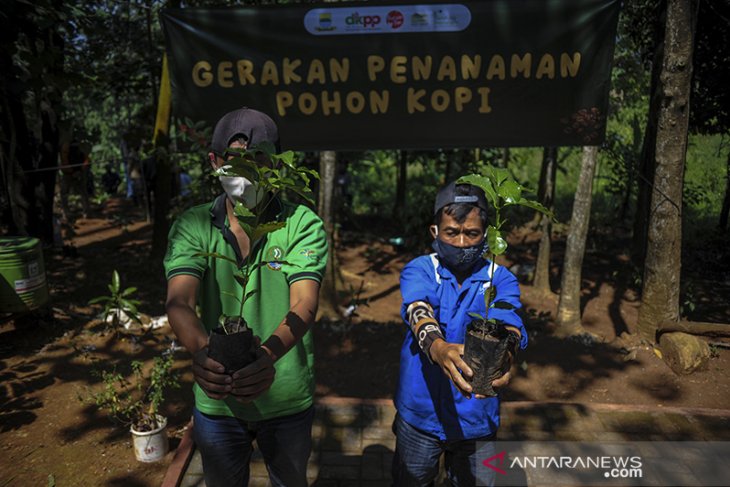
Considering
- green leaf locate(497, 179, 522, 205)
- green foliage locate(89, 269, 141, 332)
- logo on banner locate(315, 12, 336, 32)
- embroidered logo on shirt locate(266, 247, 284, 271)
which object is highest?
logo on banner locate(315, 12, 336, 32)

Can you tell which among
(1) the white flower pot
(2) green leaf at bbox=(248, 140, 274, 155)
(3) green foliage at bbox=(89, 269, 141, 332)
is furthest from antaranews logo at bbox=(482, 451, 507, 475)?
(3) green foliage at bbox=(89, 269, 141, 332)

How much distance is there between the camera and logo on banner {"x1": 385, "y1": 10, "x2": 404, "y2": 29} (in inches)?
170

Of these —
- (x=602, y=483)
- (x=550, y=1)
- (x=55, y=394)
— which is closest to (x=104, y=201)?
(x=55, y=394)

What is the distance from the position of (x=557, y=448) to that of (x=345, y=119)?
3.05 meters

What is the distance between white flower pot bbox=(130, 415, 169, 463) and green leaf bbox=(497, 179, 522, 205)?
111 inches

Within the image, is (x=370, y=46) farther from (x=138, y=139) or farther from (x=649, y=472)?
(x=138, y=139)

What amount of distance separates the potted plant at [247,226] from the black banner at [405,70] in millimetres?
2643

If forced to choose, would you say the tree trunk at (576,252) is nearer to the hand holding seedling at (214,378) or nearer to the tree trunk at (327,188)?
the tree trunk at (327,188)

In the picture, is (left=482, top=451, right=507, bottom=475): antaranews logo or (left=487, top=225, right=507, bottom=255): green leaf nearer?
(left=487, top=225, right=507, bottom=255): green leaf

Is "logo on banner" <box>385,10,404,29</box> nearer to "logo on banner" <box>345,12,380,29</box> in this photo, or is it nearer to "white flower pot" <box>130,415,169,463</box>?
"logo on banner" <box>345,12,380,29</box>

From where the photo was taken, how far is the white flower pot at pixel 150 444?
3482mm

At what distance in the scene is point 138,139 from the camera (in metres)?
7.42

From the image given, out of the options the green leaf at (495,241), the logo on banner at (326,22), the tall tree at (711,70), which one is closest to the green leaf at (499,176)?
the green leaf at (495,241)

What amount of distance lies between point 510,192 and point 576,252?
13.2 feet
